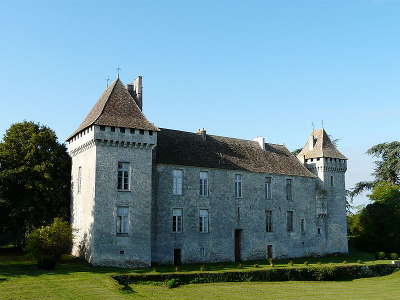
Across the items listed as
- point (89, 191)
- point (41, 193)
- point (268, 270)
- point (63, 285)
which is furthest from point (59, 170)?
point (268, 270)

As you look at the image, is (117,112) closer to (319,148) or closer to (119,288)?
(119,288)

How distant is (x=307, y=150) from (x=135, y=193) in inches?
819

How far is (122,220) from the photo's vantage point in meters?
30.6

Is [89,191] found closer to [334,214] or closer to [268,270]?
[268,270]

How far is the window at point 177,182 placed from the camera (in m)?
34.5

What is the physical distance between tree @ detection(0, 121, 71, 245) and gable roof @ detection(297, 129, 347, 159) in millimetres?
22269

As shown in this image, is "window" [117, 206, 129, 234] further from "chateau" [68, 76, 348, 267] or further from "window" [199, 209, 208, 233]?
"window" [199, 209, 208, 233]

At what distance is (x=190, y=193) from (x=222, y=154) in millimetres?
5018

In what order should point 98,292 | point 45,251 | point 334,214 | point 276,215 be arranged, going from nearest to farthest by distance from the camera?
point 98,292, point 45,251, point 276,215, point 334,214

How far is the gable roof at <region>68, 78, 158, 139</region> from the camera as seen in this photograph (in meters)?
31.1

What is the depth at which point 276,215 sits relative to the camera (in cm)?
3969

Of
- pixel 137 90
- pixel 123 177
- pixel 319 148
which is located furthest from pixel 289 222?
pixel 137 90

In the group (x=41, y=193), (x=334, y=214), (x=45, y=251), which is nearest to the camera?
(x=45, y=251)

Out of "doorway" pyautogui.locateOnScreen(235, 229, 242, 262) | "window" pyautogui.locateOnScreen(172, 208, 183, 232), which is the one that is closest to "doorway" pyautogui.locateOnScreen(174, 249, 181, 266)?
"window" pyautogui.locateOnScreen(172, 208, 183, 232)
